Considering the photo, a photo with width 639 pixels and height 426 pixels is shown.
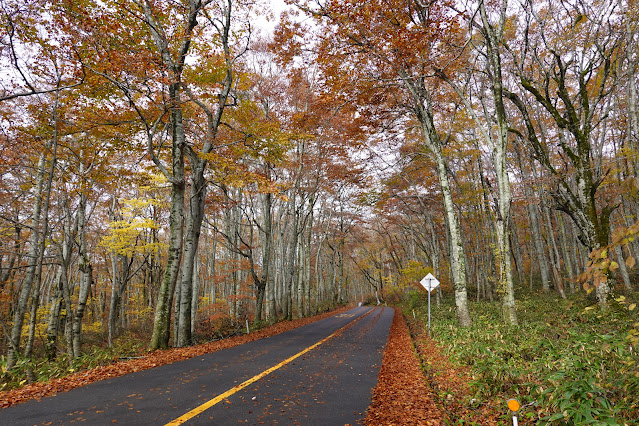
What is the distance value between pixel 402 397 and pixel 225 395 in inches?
102

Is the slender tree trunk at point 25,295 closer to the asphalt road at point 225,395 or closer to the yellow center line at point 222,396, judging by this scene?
the asphalt road at point 225,395

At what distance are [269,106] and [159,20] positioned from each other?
8043mm

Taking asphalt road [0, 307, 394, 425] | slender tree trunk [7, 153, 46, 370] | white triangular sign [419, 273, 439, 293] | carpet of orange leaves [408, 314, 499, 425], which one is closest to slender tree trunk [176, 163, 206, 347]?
asphalt road [0, 307, 394, 425]

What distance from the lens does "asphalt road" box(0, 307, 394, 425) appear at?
356 centimetres

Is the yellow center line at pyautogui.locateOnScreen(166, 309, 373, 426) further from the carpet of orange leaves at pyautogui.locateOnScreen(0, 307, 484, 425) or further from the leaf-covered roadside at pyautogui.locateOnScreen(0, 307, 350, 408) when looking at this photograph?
the leaf-covered roadside at pyautogui.locateOnScreen(0, 307, 350, 408)

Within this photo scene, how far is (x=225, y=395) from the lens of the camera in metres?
4.32

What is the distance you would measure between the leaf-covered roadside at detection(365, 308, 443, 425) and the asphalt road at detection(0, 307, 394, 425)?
19cm

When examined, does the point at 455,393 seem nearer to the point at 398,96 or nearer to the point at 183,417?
the point at 183,417

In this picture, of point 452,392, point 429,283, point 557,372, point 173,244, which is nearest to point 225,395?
point 452,392

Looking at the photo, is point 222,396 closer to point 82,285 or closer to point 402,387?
point 402,387

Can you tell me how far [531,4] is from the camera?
10.1m

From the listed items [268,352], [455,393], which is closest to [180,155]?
[268,352]

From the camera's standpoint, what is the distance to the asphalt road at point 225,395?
140 inches

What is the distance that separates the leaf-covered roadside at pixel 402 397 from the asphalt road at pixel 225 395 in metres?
0.19
